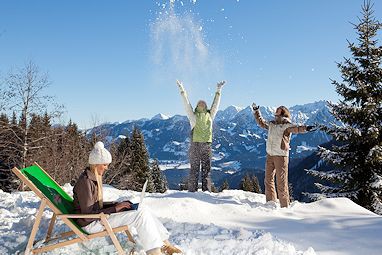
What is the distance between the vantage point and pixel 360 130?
1352 centimetres

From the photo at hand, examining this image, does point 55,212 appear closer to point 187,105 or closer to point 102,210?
point 102,210

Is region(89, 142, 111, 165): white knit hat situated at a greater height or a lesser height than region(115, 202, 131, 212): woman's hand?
greater

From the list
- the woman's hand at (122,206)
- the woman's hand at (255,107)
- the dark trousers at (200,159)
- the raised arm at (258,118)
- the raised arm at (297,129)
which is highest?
the woman's hand at (255,107)

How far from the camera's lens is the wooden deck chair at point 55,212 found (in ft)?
14.8

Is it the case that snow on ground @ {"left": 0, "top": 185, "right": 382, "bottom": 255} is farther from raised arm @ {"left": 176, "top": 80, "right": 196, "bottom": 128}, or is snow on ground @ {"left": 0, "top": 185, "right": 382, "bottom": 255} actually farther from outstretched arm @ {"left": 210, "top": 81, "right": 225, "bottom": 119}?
outstretched arm @ {"left": 210, "top": 81, "right": 225, "bottom": 119}

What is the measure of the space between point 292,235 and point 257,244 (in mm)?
1063

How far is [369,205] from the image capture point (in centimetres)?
1302

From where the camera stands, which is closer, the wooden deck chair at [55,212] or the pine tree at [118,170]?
the wooden deck chair at [55,212]

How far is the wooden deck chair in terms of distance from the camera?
450 centimetres

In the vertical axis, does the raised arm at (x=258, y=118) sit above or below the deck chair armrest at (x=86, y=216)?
above

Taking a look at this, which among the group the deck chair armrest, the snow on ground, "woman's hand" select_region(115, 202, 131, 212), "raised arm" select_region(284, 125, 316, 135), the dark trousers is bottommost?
the snow on ground

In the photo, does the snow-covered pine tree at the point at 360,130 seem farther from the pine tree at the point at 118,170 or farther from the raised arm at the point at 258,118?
the pine tree at the point at 118,170

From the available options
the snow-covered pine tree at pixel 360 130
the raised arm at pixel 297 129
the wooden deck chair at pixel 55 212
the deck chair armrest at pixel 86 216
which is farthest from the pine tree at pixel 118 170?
the deck chair armrest at pixel 86 216

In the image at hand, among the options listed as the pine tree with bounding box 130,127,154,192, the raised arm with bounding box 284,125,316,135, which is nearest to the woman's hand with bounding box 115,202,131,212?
the raised arm with bounding box 284,125,316,135
